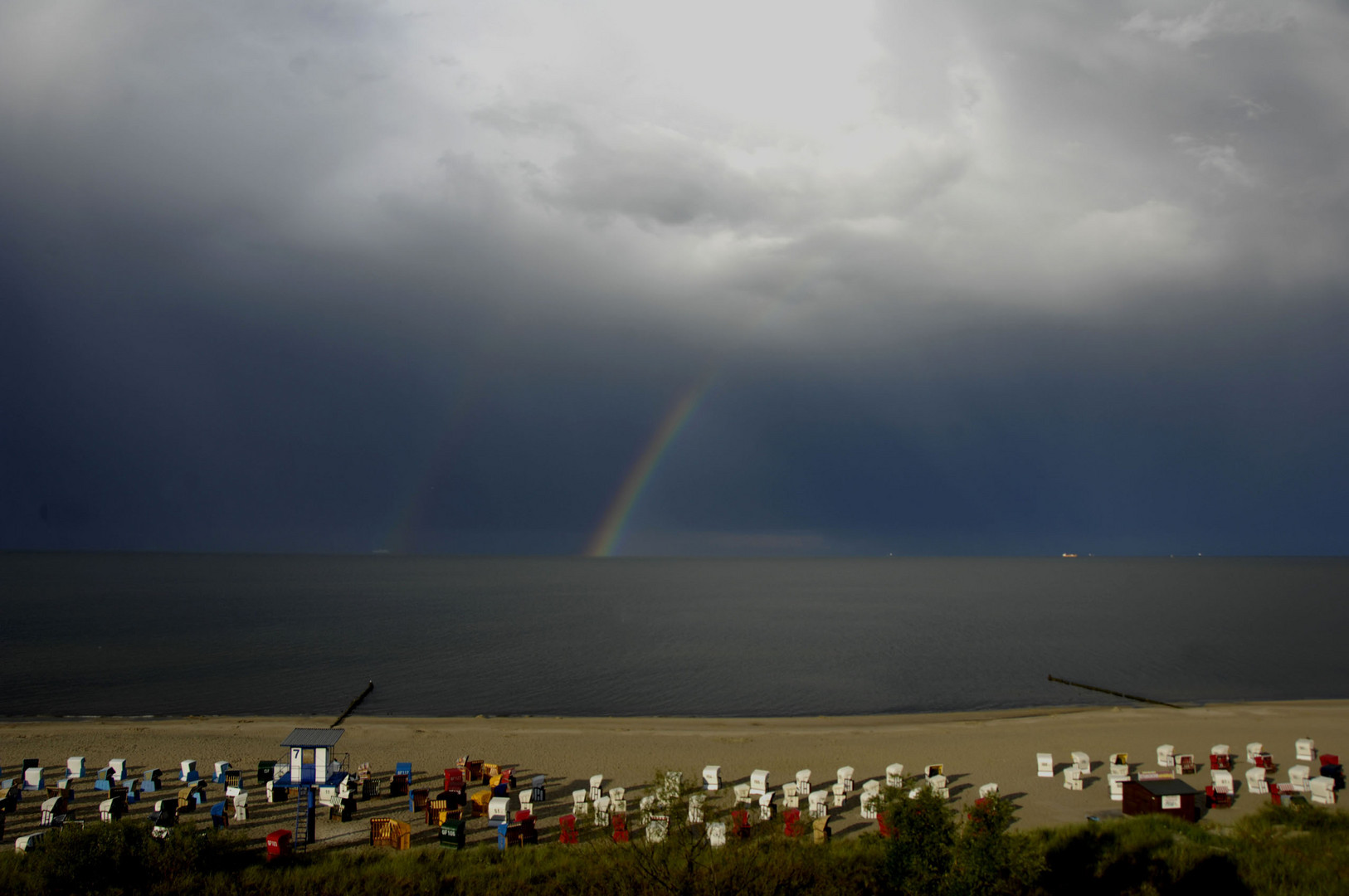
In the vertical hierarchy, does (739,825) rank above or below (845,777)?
above

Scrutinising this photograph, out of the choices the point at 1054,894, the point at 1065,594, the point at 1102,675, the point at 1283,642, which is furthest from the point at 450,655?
the point at 1065,594

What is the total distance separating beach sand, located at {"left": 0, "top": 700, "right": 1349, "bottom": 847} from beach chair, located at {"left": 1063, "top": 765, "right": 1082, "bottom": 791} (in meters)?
0.25

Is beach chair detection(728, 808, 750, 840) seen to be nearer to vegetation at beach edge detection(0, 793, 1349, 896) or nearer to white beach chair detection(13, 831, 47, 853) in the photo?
vegetation at beach edge detection(0, 793, 1349, 896)

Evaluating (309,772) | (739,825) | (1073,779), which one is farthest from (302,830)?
(1073,779)

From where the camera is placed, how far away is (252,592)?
159000 mm

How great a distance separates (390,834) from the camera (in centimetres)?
2155

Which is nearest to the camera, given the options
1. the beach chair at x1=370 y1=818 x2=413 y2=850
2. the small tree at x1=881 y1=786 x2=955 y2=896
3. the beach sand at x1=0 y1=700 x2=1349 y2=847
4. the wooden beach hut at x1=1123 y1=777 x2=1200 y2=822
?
the small tree at x1=881 y1=786 x2=955 y2=896

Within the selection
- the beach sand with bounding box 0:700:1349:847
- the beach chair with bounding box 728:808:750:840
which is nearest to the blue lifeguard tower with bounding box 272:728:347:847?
the beach sand with bounding box 0:700:1349:847

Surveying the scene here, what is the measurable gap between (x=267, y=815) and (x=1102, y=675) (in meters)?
60.9

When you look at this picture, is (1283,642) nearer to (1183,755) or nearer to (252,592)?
(1183,755)

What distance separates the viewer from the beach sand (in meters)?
25.6

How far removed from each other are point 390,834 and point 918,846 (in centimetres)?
1386

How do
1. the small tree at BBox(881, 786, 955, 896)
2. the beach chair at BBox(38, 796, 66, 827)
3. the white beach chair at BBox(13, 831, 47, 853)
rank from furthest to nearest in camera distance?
1. the beach chair at BBox(38, 796, 66, 827)
2. the white beach chair at BBox(13, 831, 47, 853)
3. the small tree at BBox(881, 786, 955, 896)

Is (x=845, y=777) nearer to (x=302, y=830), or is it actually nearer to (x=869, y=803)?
(x=869, y=803)
